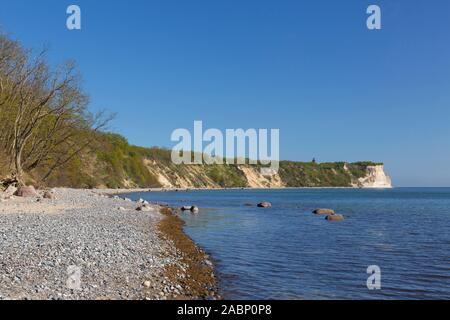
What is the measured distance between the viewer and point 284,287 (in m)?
13.1

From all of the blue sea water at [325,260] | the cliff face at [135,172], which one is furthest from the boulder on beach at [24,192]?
the cliff face at [135,172]

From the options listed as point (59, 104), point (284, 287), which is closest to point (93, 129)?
point (59, 104)

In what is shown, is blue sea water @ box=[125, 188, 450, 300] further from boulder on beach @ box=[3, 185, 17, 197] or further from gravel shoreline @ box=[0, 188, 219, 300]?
boulder on beach @ box=[3, 185, 17, 197]

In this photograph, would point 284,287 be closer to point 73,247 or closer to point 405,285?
point 405,285

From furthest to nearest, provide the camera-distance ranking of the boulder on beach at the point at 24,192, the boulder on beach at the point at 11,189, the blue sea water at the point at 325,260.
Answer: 1. the boulder on beach at the point at 11,189
2. the boulder on beach at the point at 24,192
3. the blue sea water at the point at 325,260

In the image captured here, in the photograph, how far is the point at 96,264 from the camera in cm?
1295

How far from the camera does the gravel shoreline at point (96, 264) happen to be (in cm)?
1041

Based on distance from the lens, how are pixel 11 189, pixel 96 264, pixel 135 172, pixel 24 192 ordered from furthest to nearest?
pixel 135 172 → pixel 11 189 → pixel 24 192 → pixel 96 264

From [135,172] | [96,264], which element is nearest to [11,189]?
[96,264]

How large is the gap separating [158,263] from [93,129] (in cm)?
3765

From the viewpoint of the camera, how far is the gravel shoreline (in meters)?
10.4

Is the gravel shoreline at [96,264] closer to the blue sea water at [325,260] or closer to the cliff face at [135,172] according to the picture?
the blue sea water at [325,260]

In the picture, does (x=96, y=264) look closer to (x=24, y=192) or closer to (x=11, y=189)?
(x=24, y=192)

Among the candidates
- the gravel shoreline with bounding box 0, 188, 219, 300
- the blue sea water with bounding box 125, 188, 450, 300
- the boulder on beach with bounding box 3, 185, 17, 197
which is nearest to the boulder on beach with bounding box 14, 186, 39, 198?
the boulder on beach with bounding box 3, 185, 17, 197
